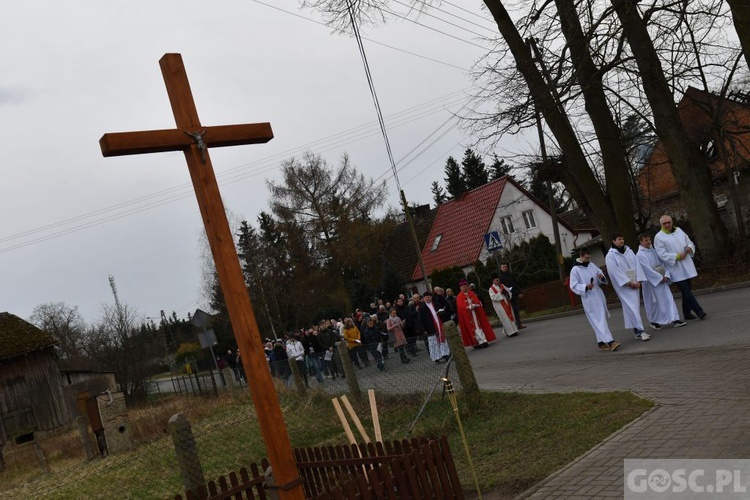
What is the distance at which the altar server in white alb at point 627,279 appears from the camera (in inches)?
585

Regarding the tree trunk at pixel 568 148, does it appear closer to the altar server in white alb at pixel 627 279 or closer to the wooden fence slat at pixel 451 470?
the altar server in white alb at pixel 627 279

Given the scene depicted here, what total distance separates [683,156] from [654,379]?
13.0 m

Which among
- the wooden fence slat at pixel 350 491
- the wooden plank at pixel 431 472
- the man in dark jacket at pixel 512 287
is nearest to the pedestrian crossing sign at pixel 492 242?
the man in dark jacket at pixel 512 287

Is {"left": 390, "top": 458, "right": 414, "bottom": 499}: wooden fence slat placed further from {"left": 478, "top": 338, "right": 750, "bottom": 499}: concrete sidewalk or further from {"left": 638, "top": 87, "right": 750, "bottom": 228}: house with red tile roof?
{"left": 638, "top": 87, "right": 750, "bottom": 228}: house with red tile roof

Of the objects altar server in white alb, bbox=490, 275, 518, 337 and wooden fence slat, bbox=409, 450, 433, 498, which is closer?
wooden fence slat, bbox=409, 450, 433, 498

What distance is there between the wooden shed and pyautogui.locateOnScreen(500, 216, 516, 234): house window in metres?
26.9

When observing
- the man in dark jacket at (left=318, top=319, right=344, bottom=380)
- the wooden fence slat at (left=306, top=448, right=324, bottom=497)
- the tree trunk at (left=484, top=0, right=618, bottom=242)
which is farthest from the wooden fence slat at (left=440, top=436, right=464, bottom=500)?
the tree trunk at (left=484, top=0, right=618, bottom=242)

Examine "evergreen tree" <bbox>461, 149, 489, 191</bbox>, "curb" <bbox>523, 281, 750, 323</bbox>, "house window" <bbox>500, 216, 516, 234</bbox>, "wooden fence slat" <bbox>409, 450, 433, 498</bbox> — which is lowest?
"curb" <bbox>523, 281, 750, 323</bbox>

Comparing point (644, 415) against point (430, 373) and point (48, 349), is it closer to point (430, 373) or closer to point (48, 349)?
point (430, 373)

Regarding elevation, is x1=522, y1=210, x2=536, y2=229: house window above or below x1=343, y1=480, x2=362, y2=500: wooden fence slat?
above

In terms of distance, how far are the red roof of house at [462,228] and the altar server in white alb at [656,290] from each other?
1278 inches

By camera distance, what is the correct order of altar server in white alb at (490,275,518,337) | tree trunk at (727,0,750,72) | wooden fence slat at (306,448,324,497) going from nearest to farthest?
wooden fence slat at (306,448,324,497)
tree trunk at (727,0,750,72)
altar server in white alb at (490,275,518,337)

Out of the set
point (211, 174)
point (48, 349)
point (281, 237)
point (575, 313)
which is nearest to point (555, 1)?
point (575, 313)

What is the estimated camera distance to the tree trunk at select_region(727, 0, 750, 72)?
1684cm
